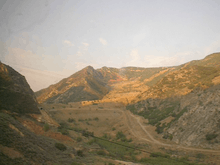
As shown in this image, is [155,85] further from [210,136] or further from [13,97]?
[13,97]

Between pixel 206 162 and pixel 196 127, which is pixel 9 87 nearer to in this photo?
pixel 206 162

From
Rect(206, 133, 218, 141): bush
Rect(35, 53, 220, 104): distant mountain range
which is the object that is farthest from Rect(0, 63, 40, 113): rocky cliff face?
Rect(35, 53, 220, 104): distant mountain range

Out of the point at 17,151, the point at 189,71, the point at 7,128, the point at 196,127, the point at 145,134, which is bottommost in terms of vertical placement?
the point at 145,134

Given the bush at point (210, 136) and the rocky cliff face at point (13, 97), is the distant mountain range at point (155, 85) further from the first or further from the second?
the rocky cliff face at point (13, 97)

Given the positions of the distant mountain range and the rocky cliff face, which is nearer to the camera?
the rocky cliff face

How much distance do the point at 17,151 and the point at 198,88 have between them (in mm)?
40904

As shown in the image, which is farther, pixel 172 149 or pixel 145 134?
pixel 145 134

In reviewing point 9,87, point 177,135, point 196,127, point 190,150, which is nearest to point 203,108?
point 196,127

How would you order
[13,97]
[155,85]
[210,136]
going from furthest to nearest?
[155,85] → [210,136] → [13,97]

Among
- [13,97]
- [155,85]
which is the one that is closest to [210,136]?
[13,97]

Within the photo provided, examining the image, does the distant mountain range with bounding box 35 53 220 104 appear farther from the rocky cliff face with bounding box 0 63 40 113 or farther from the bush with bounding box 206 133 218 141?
the rocky cliff face with bounding box 0 63 40 113

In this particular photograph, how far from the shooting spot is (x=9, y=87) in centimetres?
1658

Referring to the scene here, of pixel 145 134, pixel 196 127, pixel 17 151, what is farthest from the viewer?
pixel 145 134

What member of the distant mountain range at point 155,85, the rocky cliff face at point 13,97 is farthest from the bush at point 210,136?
the rocky cliff face at point 13,97
